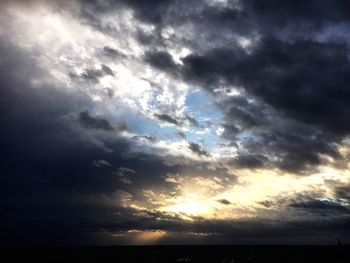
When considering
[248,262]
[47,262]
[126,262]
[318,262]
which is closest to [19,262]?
[47,262]

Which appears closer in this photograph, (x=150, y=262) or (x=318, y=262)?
(x=318, y=262)

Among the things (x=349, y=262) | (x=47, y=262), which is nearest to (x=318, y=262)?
(x=349, y=262)

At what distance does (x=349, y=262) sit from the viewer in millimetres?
94438

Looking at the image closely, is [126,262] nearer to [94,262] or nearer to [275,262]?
[94,262]

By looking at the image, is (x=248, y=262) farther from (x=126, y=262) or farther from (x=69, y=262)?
(x=69, y=262)

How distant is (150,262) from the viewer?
367ft

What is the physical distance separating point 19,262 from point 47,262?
12254 millimetres

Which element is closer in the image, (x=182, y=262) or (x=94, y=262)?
(x=182, y=262)

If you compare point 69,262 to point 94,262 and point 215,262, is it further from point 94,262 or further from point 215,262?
point 215,262

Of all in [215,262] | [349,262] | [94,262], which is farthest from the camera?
[94,262]

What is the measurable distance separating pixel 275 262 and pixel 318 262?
12.5 meters

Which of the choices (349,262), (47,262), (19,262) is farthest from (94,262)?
(349,262)

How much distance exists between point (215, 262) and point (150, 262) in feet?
65.5

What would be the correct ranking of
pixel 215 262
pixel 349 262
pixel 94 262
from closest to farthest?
pixel 349 262 → pixel 215 262 → pixel 94 262
